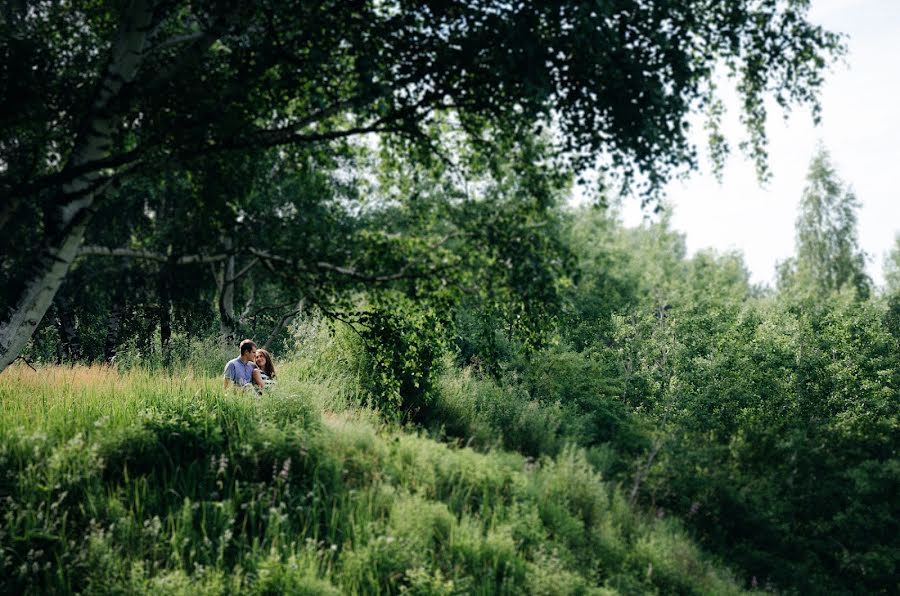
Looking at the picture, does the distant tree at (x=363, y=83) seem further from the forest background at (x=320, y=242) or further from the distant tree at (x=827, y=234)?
the distant tree at (x=827, y=234)

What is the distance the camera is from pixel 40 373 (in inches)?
336

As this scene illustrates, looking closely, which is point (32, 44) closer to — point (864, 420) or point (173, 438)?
point (173, 438)

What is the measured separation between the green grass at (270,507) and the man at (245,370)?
1.64 ft

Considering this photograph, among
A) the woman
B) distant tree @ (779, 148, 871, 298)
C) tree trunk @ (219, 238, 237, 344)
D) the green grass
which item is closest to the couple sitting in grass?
the green grass

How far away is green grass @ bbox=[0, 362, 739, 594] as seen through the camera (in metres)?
5.08

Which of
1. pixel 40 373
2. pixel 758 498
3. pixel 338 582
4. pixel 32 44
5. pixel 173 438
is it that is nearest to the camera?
pixel 32 44

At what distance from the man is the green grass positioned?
50 centimetres

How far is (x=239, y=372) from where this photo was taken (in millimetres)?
8852

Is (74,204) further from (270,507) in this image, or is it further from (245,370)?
(245,370)

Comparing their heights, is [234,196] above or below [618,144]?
below

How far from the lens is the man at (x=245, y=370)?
28.7 feet

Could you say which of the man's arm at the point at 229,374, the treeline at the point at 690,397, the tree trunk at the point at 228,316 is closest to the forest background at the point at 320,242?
the man's arm at the point at 229,374

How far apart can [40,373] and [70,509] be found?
156 inches

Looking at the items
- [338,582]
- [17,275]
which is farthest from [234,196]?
[338,582]
